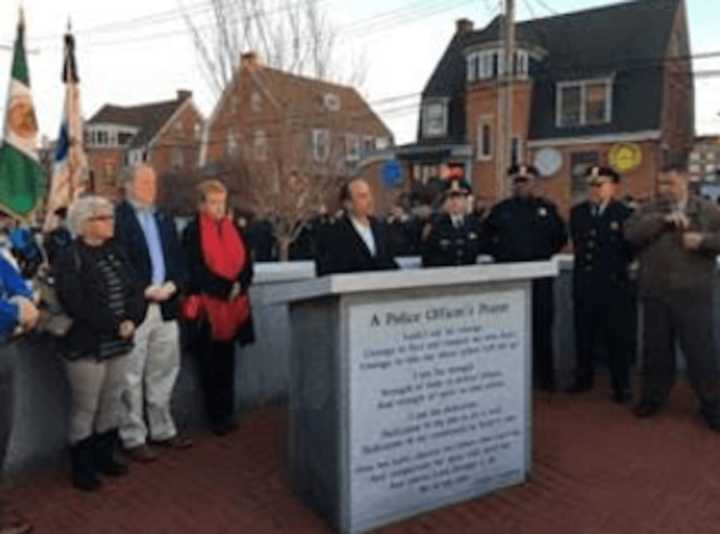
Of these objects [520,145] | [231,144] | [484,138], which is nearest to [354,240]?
[231,144]

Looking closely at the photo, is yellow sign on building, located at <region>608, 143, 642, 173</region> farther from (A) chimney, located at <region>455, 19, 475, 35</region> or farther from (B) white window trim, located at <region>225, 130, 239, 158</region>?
(B) white window trim, located at <region>225, 130, 239, 158</region>

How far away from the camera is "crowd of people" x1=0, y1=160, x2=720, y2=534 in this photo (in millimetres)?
5039

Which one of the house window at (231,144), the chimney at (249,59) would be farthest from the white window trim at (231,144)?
the chimney at (249,59)

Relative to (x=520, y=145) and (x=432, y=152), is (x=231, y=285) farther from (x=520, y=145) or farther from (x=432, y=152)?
(x=432, y=152)

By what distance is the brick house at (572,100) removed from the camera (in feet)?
115

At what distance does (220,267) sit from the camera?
603 centimetres

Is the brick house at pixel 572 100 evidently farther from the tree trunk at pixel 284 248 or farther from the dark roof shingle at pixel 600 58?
the tree trunk at pixel 284 248

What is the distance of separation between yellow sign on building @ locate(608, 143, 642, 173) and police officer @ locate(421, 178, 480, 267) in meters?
28.8

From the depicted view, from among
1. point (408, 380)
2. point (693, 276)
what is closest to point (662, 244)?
point (693, 276)

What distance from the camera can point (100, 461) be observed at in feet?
17.7

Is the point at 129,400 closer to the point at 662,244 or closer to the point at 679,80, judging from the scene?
the point at 662,244

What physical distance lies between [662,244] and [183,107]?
64113 millimetres

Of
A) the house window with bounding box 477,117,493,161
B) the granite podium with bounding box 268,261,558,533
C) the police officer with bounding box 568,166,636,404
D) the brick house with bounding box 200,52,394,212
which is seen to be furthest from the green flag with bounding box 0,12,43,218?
the house window with bounding box 477,117,493,161

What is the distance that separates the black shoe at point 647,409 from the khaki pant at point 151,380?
10.9ft
